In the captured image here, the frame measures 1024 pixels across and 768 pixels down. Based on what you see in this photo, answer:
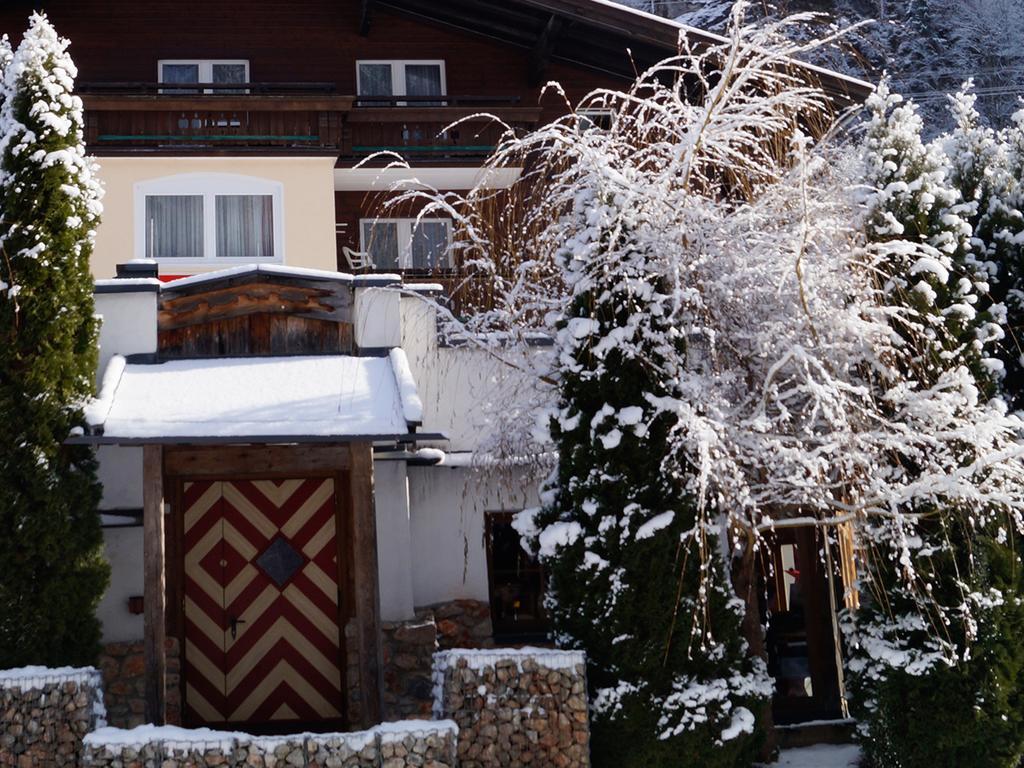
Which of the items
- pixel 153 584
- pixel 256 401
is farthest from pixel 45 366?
pixel 153 584

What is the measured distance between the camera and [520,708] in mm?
9188

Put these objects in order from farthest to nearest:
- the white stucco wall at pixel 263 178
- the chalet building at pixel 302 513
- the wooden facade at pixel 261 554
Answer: the white stucco wall at pixel 263 178
the wooden facade at pixel 261 554
the chalet building at pixel 302 513

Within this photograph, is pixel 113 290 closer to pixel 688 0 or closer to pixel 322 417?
pixel 322 417

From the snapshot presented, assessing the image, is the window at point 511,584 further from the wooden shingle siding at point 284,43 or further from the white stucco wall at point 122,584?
the wooden shingle siding at point 284,43

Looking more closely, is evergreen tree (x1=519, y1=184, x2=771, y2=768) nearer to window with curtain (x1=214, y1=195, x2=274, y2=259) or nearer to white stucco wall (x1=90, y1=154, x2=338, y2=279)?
white stucco wall (x1=90, y1=154, x2=338, y2=279)

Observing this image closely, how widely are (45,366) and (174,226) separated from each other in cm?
845

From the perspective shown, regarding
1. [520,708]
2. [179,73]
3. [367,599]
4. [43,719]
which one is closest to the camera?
[43,719]

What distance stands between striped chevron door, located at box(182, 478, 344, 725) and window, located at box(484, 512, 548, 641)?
5.46 feet

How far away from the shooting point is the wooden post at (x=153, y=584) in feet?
31.9

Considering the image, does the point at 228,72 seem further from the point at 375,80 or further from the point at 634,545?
the point at 634,545

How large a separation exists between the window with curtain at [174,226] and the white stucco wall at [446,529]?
295 inches

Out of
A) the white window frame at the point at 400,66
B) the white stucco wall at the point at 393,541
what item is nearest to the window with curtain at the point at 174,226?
the white window frame at the point at 400,66

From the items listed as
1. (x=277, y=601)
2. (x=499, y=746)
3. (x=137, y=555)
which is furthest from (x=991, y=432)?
(x=137, y=555)

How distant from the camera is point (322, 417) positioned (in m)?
10.4
